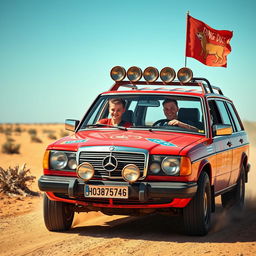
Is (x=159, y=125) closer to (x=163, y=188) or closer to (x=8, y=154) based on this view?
(x=163, y=188)

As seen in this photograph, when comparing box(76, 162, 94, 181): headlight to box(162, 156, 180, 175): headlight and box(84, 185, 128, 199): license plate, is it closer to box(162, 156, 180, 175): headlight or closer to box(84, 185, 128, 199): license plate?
→ box(84, 185, 128, 199): license plate

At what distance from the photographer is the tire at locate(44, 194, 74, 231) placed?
6621mm

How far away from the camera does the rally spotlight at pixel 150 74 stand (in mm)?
8180

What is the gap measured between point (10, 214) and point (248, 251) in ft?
14.5

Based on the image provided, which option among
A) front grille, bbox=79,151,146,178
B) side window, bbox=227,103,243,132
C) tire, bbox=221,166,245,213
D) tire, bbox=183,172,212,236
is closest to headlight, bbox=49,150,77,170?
front grille, bbox=79,151,146,178

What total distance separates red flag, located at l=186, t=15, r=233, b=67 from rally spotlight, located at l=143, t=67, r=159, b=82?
8.76 feet

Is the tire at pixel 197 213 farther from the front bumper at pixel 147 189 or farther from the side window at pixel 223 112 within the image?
the side window at pixel 223 112

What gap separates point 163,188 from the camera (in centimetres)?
592

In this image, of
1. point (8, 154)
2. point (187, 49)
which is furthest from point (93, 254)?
point (8, 154)

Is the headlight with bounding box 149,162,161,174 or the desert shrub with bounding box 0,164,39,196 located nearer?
the headlight with bounding box 149,162,161,174

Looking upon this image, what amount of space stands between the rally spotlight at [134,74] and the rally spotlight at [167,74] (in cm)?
39

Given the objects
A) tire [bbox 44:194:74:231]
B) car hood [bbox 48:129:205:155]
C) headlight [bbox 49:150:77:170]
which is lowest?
tire [bbox 44:194:74:231]

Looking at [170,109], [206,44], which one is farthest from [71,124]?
[206,44]

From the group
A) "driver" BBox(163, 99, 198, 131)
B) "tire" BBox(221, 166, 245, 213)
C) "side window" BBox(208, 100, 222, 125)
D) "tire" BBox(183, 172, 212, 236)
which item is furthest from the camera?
"tire" BBox(221, 166, 245, 213)
